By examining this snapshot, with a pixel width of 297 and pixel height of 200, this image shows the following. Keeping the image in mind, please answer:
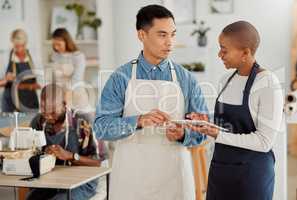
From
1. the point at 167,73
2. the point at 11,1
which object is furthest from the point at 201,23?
the point at 167,73

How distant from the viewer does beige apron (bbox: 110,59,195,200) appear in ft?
6.07

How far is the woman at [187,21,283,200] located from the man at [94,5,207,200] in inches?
5.6

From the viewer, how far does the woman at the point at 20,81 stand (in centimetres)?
434

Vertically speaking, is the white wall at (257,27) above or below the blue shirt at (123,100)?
above

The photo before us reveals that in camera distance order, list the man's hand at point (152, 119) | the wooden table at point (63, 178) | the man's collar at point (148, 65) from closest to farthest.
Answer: the man's hand at point (152, 119)
the man's collar at point (148, 65)
the wooden table at point (63, 178)

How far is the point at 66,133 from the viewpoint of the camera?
102 inches

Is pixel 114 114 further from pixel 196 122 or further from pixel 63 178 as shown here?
pixel 63 178

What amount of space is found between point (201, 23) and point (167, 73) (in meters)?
3.07

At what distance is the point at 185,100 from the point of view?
72.2 inches

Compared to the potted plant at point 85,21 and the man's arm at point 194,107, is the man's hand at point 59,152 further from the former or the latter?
the potted plant at point 85,21

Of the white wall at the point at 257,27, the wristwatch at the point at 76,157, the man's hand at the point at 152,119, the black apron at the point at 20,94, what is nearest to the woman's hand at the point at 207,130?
the man's hand at the point at 152,119

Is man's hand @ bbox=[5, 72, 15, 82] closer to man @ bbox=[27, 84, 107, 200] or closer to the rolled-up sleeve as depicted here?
man @ bbox=[27, 84, 107, 200]

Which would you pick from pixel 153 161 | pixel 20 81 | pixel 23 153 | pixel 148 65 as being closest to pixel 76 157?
pixel 23 153

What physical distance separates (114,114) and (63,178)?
1.80 ft
